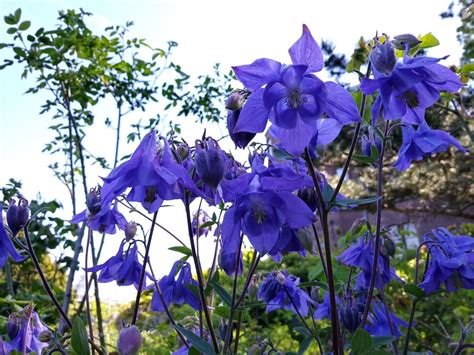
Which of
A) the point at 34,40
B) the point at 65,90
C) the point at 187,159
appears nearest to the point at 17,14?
the point at 34,40

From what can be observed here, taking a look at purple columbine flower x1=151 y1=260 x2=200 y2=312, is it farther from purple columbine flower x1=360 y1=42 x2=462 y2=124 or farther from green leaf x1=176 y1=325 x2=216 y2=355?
purple columbine flower x1=360 y1=42 x2=462 y2=124

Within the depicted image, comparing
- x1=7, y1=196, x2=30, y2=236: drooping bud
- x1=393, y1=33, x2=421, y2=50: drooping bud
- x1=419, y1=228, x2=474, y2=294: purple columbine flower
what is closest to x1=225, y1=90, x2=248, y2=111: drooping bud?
x1=393, y1=33, x2=421, y2=50: drooping bud

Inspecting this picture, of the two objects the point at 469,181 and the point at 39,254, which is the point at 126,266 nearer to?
the point at 39,254

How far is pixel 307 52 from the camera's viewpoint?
1.02 metres

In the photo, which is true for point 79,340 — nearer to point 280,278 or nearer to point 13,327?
point 13,327

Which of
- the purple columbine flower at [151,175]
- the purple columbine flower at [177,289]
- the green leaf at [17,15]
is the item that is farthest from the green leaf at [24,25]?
the purple columbine flower at [151,175]

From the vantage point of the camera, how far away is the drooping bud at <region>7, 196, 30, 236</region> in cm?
129

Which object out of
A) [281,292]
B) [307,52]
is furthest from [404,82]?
[281,292]

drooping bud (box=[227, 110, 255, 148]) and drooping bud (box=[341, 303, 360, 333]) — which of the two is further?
drooping bud (box=[341, 303, 360, 333])

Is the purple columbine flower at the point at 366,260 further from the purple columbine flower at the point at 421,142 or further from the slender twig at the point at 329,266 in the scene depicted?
the slender twig at the point at 329,266

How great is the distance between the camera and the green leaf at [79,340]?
1008 millimetres

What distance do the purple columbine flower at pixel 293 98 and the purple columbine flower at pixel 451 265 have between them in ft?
1.93

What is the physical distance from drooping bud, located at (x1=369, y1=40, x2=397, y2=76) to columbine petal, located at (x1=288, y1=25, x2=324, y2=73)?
4.4 inches

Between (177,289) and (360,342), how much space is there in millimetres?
659
